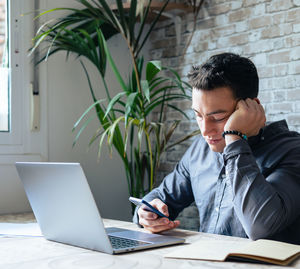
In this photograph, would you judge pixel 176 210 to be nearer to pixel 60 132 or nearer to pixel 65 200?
pixel 65 200

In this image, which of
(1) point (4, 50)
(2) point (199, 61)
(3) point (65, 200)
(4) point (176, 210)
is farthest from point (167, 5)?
(3) point (65, 200)

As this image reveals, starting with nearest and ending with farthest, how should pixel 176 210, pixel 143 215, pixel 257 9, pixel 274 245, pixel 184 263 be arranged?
pixel 184 263 < pixel 274 245 < pixel 143 215 < pixel 176 210 < pixel 257 9

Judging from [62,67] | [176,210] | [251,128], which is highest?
[62,67]

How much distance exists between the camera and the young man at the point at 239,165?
1576 millimetres

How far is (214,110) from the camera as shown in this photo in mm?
1799

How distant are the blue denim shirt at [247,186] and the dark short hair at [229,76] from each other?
19 cm

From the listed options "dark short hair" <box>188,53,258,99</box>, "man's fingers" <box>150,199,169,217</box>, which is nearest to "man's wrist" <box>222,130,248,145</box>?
"dark short hair" <box>188,53,258,99</box>

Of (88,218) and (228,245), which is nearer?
(88,218)

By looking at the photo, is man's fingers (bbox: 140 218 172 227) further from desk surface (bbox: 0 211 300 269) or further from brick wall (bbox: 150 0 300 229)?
brick wall (bbox: 150 0 300 229)

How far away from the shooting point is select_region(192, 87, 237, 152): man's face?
70.9 inches

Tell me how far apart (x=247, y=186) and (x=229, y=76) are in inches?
19.3

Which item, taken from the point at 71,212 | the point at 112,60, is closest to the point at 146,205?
the point at 71,212

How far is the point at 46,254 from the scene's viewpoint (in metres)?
1.35

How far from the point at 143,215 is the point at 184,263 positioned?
1.79 ft
